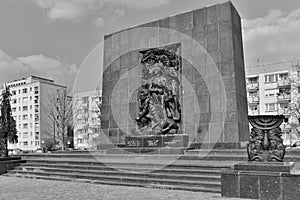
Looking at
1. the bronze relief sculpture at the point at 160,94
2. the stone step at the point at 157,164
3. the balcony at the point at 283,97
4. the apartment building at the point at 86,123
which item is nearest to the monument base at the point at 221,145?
the bronze relief sculpture at the point at 160,94

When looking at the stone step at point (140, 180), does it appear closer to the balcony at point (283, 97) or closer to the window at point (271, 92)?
the balcony at point (283, 97)

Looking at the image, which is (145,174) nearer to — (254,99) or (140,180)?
(140,180)

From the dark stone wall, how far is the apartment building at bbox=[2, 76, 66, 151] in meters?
64.4

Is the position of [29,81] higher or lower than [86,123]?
higher

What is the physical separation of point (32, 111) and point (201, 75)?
7584 cm

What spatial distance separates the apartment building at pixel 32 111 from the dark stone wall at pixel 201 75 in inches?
2535

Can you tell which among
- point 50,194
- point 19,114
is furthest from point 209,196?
point 19,114

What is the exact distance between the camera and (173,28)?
61.7 ft

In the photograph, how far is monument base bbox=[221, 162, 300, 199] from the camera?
8.02 m

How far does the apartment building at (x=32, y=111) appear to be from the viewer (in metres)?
82.9

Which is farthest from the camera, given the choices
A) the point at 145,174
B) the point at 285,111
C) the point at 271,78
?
the point at 271,78

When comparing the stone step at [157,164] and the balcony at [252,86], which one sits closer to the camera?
the stone step at [157,164]

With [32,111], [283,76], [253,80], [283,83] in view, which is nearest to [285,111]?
[283,83]

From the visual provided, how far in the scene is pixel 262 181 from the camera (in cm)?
836
